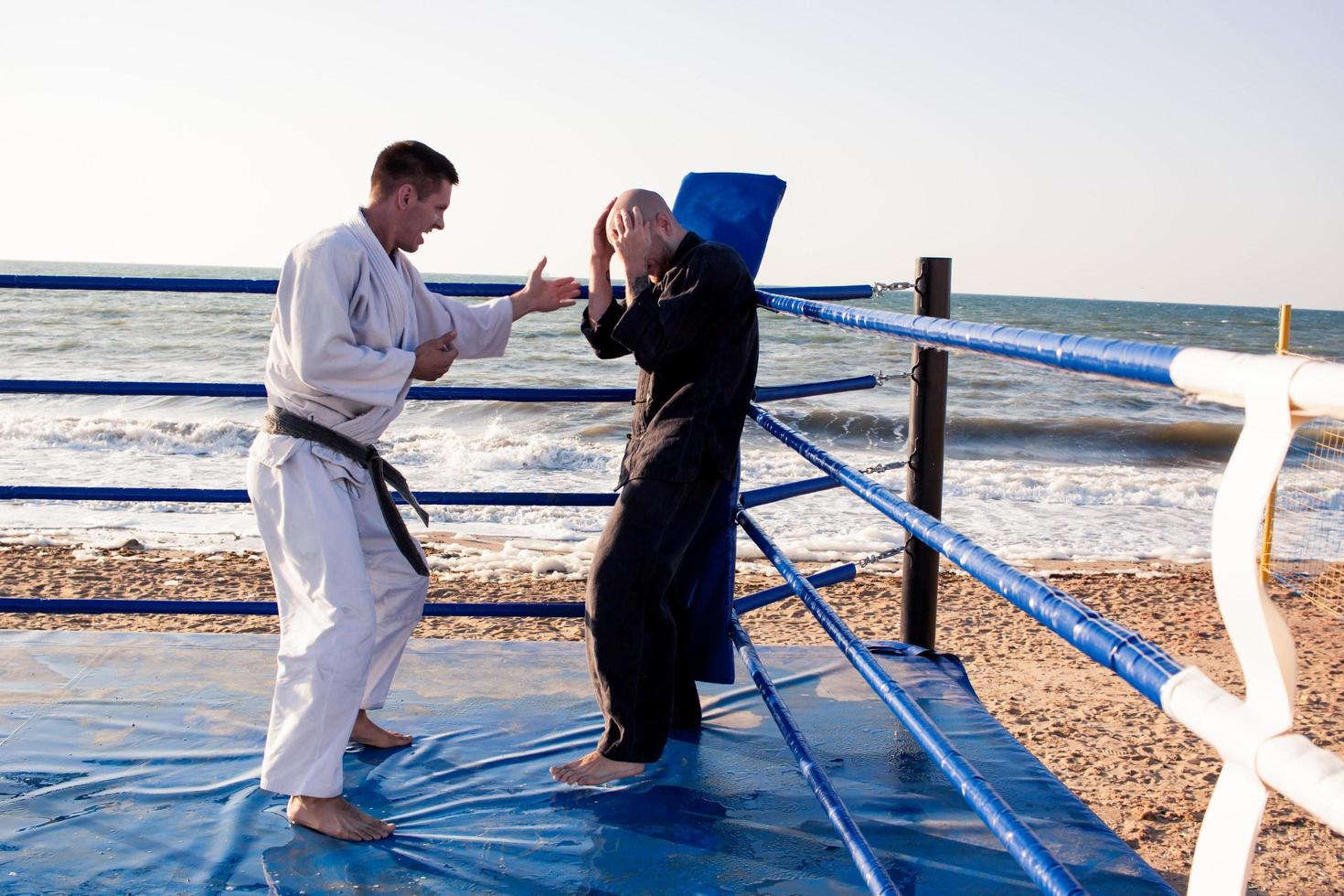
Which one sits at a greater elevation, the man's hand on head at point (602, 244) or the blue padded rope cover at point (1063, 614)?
the man's hand on head at point (602, 244)

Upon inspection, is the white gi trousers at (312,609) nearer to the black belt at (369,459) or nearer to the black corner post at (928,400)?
the black belt at (369,459)

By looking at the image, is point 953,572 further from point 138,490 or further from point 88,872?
point 88,872

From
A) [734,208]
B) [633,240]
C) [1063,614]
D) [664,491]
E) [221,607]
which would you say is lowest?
[221,607]

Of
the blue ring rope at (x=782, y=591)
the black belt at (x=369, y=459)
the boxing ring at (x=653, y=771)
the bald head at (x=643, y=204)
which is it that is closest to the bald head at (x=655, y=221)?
the bald head at (x=643, y=204)

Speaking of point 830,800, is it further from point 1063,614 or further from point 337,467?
point 337,467

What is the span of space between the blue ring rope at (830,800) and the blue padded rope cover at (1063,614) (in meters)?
0.56

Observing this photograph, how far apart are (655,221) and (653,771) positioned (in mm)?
1297

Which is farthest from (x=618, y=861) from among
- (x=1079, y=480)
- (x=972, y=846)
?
(x=1079, y=480)

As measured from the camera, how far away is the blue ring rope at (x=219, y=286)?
3.27 m

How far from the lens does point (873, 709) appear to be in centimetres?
312

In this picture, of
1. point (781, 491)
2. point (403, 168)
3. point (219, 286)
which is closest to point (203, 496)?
point (219, 286)

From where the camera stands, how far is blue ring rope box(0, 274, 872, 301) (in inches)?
129

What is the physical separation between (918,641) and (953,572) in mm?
5816

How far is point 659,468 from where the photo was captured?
2598 millimetres
